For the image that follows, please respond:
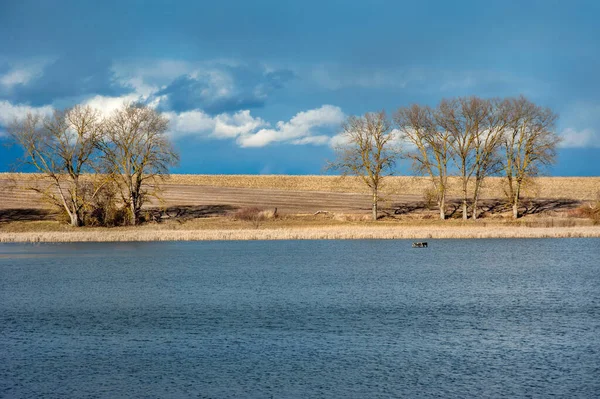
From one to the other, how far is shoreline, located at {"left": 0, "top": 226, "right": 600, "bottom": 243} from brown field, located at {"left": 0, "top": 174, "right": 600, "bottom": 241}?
8 cm

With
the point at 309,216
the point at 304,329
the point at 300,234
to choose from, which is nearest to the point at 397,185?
the point at 309,216

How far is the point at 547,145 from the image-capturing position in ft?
→ 233

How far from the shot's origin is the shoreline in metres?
57.9

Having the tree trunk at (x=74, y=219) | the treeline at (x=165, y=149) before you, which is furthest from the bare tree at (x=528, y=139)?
the tree trunk at (x=74, y=219)

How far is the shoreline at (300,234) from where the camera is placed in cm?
5788

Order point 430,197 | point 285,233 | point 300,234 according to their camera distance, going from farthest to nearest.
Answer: point 430,197
point 285,233
point 300,234

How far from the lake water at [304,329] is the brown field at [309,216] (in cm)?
1888

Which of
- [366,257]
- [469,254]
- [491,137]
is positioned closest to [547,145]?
[491,137]

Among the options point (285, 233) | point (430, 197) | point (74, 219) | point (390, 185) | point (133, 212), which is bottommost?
point (285, 233)

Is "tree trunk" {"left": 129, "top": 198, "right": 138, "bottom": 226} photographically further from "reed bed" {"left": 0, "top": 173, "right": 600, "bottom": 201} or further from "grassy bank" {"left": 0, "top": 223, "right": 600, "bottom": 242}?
"reed bed" {"left": 0, "top": 173, "right": 600, "bottom": 201}

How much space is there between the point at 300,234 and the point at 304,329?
38.2m

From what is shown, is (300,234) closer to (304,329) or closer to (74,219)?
(74,219)

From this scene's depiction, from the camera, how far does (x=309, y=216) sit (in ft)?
259

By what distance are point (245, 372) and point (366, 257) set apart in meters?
29.0
